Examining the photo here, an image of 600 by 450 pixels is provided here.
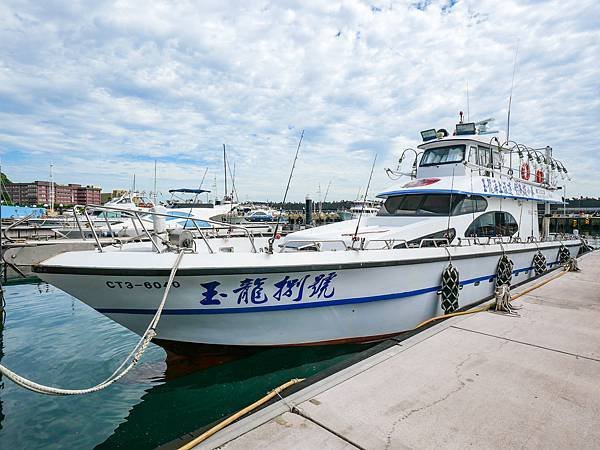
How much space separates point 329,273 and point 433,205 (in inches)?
163

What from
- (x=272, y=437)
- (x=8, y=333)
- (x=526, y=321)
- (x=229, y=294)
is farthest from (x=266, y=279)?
(x=8, y=333)

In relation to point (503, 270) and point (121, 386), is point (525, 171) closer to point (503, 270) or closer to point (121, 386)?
point (503, 270)

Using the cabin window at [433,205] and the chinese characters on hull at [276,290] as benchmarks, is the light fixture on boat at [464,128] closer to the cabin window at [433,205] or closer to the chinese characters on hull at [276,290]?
the cabin window at [433,205]

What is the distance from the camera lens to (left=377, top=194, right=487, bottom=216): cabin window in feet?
27.4

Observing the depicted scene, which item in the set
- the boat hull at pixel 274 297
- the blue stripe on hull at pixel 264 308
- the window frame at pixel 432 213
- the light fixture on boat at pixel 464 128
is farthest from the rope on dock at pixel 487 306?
the light fixture on boat at pixel 464 128

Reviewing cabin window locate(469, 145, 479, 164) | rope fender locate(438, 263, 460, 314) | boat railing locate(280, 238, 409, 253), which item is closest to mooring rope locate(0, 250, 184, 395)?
boat railing locate(280, 238, 409, 253)

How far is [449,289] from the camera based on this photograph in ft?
22.9

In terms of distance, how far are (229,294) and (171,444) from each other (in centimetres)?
244

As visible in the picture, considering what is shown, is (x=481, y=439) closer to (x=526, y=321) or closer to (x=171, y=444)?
(x=171, y=444)

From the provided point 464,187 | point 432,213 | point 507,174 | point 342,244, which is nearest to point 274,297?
point 342,244

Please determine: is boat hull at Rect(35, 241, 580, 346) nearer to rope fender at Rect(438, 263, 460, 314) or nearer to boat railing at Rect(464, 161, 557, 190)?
rope fender at Rect(438, 263, 460, 314)

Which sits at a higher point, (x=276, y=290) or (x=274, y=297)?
(x=276, y=290)

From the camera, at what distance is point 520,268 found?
991 cm

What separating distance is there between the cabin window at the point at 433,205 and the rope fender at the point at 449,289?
1648 millimetres
